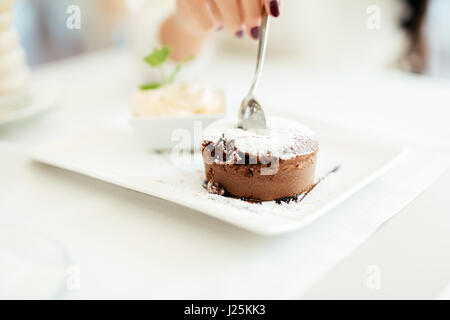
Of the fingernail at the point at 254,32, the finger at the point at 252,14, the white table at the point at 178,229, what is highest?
the finger at the point at 252,14

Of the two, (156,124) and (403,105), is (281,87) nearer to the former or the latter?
(403,105)

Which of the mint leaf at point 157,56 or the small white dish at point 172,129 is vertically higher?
the mint leaf at point 157,56

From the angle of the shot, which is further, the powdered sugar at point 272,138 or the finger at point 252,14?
the finger at point 252,14

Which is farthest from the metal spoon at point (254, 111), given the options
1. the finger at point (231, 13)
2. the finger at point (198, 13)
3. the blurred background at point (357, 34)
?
the blurred background at point (357, 34)

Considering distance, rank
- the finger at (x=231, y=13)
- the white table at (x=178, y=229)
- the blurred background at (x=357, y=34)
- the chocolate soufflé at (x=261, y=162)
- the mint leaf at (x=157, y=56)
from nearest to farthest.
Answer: the white table at (x=178, y=229) → the chocolate soufflé at (x=261, y=162) → the finger at (x=231, y=13) → the mint leaf at (x=157, y=56) → the blurred background at (x=357, y=34)

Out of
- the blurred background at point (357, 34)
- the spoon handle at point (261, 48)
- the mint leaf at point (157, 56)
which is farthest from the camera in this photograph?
the blurred background at point (357, 34)

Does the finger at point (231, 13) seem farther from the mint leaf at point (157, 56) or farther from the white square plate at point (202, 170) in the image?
the white square plate at point (202, 170)
